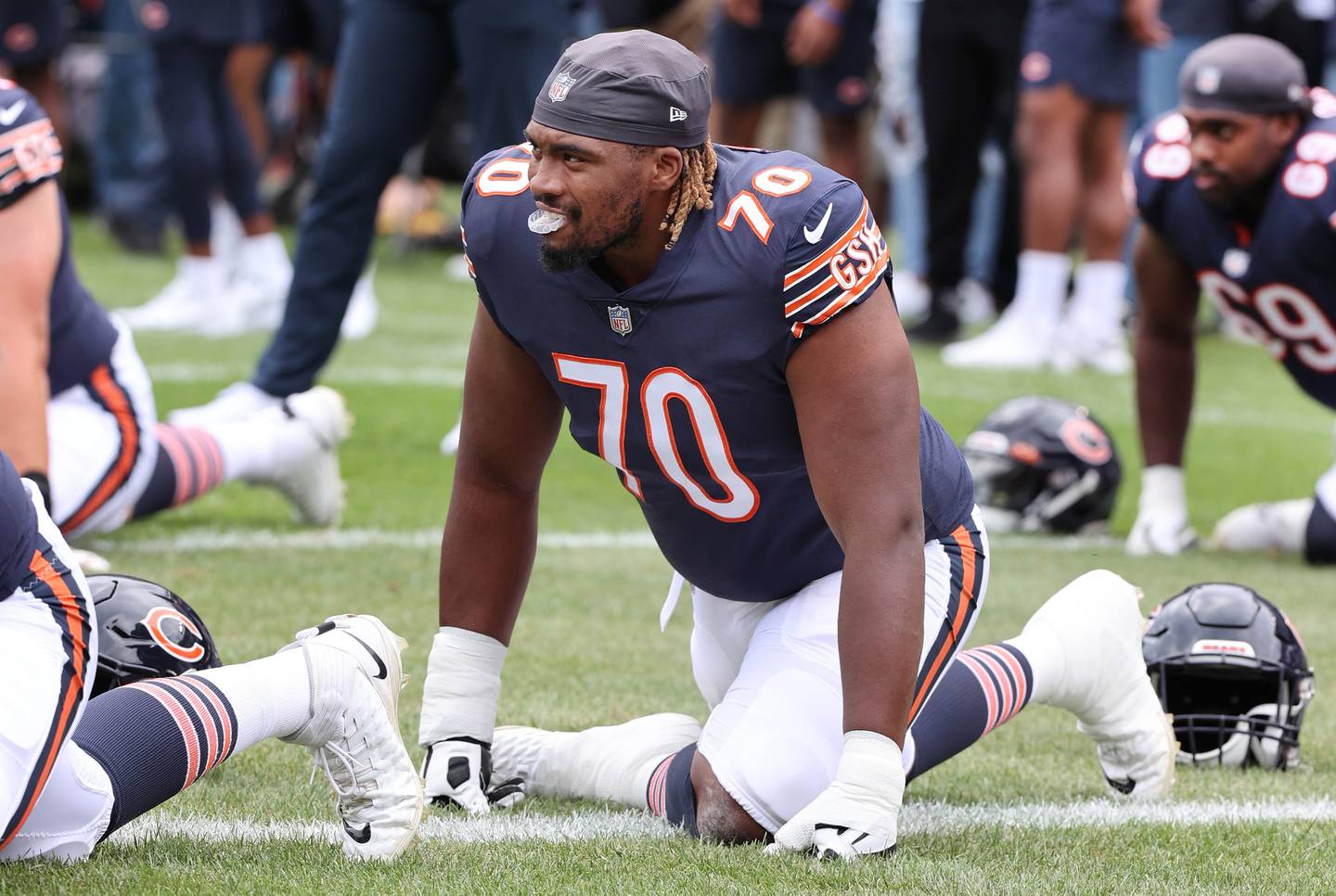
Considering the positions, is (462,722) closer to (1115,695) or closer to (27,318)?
(1115,695)

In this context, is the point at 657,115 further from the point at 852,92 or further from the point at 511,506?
the point at 852,92

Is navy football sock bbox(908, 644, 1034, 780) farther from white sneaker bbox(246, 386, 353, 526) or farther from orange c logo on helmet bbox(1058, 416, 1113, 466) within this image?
orange c logo on helmet bbox(1058, 416, 1113, 466)

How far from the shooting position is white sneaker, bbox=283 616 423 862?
2.63m

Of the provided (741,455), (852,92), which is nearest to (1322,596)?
(741,455)

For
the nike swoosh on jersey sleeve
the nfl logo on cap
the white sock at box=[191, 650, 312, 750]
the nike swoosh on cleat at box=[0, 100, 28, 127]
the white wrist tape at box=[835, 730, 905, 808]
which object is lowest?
the white wrist tape at box=[835, 730, 905, 808]

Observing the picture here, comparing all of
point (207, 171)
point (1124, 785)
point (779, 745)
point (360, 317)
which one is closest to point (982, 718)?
point (1124, 785)

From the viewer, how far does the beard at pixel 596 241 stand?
269 centimetres

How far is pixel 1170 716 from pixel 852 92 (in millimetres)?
5106

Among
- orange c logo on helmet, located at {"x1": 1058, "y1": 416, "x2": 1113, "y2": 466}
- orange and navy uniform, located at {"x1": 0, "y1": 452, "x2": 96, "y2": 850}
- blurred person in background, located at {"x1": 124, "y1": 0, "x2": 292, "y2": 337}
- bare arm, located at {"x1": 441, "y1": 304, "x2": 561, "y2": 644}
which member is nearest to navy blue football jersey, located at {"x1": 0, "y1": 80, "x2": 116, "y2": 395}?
bare arm, located at {"x1": 441, "y1": 304, "x2": 561, "y2": 644}

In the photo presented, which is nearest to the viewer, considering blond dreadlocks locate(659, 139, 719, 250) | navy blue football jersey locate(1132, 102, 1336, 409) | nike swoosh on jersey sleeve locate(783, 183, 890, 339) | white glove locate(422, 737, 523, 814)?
nike swoosh on jersey sleeve locate(783, 183, 890, 339)

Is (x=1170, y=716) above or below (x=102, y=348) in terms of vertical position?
below

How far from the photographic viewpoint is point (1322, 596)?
4.87 meters

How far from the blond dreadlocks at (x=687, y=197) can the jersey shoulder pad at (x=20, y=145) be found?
1807 millimetres

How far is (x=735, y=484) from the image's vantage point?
9.48 feet
